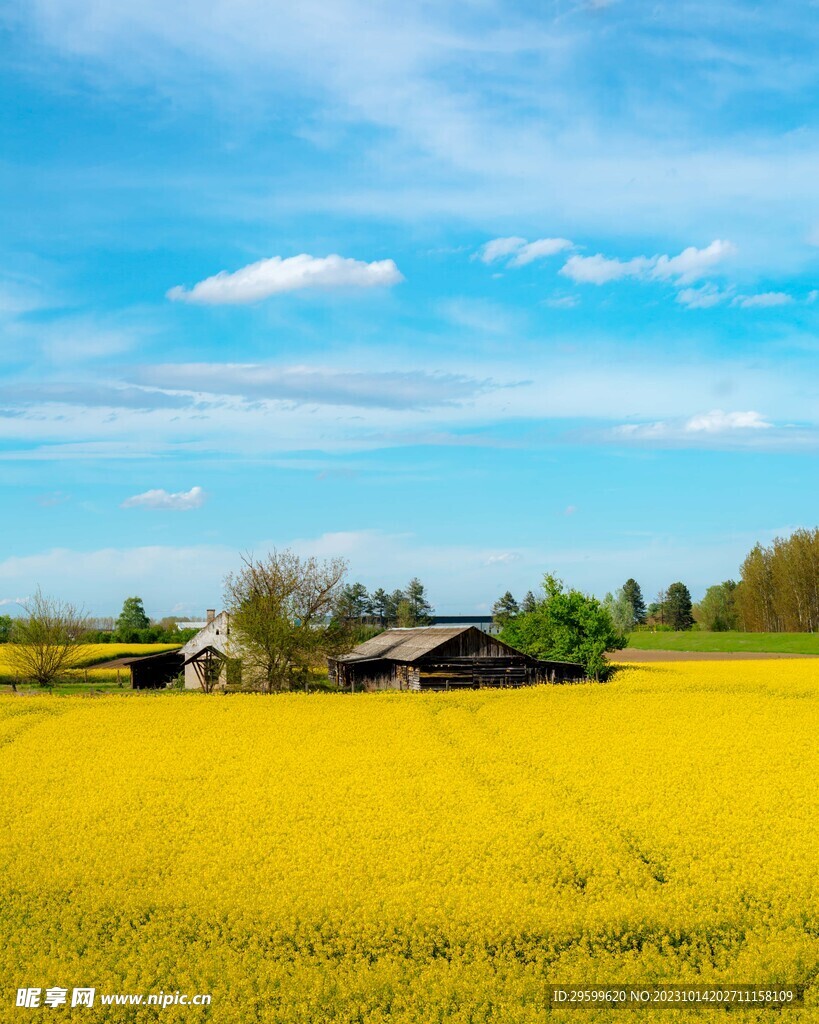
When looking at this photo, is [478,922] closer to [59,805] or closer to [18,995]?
[18,995]

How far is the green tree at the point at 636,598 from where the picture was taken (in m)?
184

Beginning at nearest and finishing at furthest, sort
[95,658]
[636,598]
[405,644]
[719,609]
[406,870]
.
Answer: [406,870] → [405,644] → [95,658] → [719,609] → [636,598]

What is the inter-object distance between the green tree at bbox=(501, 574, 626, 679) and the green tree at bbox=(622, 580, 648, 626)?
12120 centimetres

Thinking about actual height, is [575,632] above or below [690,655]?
above

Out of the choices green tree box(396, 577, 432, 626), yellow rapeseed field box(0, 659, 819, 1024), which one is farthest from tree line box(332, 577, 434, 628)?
yellow rapeseed field box(0, 659, 819, 1024)

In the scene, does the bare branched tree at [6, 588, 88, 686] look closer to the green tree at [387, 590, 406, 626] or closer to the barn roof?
the barn roof

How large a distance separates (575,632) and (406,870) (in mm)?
46107

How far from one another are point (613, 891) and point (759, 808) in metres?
7.29

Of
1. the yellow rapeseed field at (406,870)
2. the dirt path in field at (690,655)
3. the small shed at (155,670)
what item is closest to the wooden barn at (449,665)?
the small shed at (155,670)

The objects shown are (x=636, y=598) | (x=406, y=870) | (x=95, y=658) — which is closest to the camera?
(x=406, y=870)

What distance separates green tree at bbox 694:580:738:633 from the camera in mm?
140625

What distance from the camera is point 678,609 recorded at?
157 metres

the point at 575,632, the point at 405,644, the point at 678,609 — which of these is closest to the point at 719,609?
the point at 678,609

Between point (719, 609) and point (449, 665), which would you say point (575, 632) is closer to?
point (449, 665)
